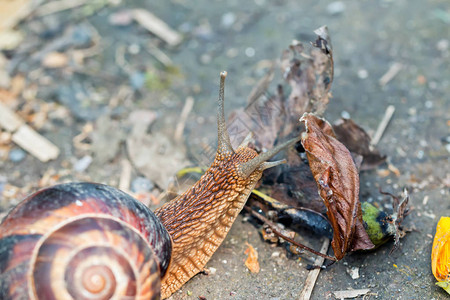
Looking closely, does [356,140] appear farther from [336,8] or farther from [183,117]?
[336,8]

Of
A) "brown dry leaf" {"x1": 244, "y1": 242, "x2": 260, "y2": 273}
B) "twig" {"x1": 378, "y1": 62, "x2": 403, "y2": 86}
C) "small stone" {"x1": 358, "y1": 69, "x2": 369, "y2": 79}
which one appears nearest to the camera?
"brown dry leaf" {"x1": 244, "y1": 242, "x2": 260, "y2": 273}

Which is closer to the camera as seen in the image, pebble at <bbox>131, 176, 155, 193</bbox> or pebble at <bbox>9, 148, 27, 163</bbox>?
pebble at <bbox>131, 176, 155, 193</bbox>

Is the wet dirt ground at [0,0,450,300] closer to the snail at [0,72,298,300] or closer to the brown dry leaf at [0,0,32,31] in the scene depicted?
the brown dry leaf at [0,0,32,31]

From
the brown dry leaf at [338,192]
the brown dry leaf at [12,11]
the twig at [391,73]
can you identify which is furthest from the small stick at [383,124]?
the brown dry leaf at [12,11]

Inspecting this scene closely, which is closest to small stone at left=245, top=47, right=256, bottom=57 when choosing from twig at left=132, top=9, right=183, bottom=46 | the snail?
twig at left=132, top=9, right=183, bottom=46

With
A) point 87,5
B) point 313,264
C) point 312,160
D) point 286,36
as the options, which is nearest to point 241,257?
point 313,264

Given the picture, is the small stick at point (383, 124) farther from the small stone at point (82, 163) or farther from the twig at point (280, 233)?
the small stone at point (82, 163)
